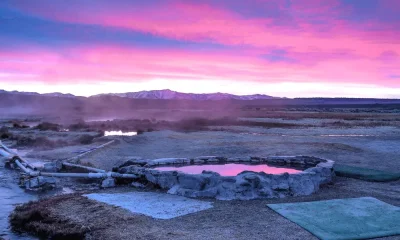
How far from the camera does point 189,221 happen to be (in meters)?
7.35

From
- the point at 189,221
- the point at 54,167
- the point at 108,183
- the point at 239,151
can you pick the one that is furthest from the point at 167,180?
the point at 239,151

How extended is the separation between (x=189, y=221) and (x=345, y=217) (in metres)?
2.95

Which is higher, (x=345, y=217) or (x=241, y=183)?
(x=241, y=183)

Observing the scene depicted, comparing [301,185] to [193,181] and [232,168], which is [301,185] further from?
[232,168]

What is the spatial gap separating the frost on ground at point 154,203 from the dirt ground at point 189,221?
234 millimetres

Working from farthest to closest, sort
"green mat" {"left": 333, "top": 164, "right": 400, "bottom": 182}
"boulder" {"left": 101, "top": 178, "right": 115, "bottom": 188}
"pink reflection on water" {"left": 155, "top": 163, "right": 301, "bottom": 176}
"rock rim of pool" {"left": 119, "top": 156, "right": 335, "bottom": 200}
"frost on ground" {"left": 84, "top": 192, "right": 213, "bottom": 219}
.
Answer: "pink reflection on water" {"left": 155, "top": 163, "right": 301, "bottom": 176} < "green mat" {"left": 333, "top": 164, "right": 400, "bottom": 182} < "boulder" {"left": 101, "top": 178, "right": 115, "bottom": 188} < "rock rim of pool" {"left": 119, "top": 156, "right": 335, "bottom": 200} < "frost on ground" {"left": 84, "top": 192, "right": 213, "bottom": 219}

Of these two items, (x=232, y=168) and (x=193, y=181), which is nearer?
(x=193, y=181)

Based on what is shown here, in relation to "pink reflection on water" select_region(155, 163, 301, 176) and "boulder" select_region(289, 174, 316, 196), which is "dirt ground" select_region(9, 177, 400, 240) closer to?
"boulder" select_region(289, 174, 316, 196)

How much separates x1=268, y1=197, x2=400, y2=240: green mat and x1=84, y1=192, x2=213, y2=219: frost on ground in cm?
174

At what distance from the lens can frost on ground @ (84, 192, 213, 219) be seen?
7.96 m

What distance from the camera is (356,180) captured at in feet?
36.7

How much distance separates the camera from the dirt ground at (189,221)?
6.64 m

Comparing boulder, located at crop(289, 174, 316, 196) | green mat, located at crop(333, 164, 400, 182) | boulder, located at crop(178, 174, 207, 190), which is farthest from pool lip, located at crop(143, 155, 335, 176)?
boulder, located at crop(289, 174, 316, 196)

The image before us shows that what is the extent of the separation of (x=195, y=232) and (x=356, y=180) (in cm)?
633
